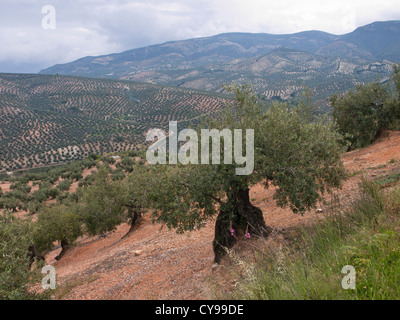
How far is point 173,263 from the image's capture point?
11.8 meters

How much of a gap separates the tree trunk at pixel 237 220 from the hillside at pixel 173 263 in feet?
1.48

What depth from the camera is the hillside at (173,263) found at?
8.91 m

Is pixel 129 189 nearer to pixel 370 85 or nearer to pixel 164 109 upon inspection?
pixel 370 85

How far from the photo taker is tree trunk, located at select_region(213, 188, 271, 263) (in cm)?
934

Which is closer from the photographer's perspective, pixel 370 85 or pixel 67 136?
pixel 370 85

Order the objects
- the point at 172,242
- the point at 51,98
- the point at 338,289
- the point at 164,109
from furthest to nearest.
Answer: the point at 51,98, the point at 164,109, the point at 172,242, the point at 338,289

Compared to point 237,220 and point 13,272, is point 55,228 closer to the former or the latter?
point 13,272

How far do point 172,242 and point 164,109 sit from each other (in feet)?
301

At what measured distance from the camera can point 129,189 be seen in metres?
20.3

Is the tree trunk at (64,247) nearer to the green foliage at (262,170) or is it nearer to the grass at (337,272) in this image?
the green foliage at (262,170)

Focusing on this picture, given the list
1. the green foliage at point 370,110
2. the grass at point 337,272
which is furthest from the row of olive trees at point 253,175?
the green foliage at point 370,110

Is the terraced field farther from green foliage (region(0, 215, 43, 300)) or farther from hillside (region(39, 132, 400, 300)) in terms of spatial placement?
green foliage (region(0, 215, 43, 300))

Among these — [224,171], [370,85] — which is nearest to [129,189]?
[224,171]

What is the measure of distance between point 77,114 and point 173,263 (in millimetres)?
101796
